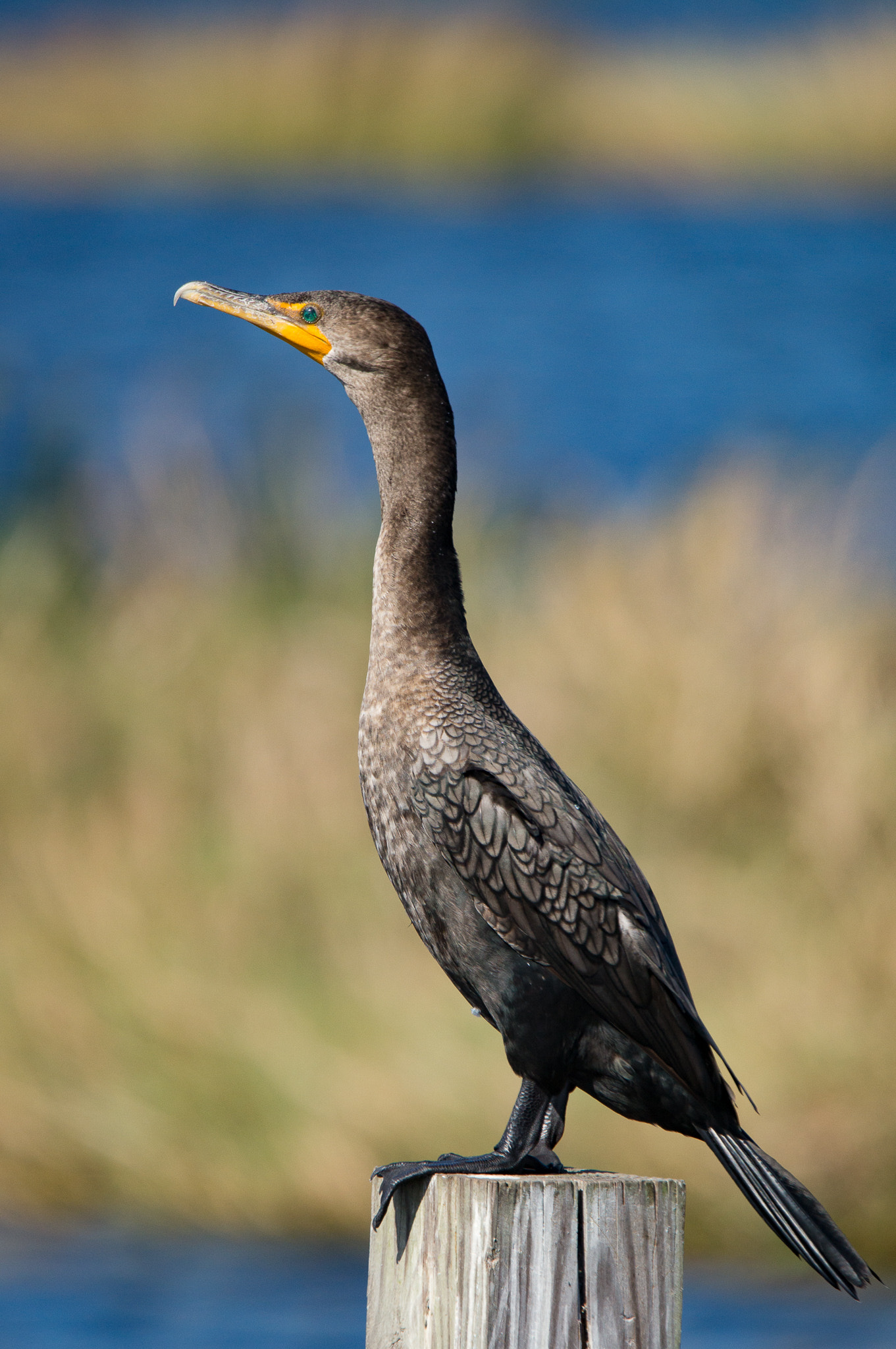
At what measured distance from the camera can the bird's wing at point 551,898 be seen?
2688 millimetres

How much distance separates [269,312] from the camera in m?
3.05

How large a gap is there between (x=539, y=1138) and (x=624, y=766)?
560cm

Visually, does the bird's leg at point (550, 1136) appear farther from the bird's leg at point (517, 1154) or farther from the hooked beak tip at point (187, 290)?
the hooked beak tip at point (187, 290)

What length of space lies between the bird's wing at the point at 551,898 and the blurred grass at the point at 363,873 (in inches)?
147

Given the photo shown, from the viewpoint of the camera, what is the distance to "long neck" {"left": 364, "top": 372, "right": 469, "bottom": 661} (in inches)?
114

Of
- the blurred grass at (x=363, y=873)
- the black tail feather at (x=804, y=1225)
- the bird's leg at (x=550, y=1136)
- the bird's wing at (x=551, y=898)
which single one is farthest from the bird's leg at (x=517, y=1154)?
the blurred grass at (x=363, y=873)

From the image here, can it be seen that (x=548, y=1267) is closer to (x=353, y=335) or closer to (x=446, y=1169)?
(x=446, y=1169)

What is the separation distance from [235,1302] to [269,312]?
512 centimetres

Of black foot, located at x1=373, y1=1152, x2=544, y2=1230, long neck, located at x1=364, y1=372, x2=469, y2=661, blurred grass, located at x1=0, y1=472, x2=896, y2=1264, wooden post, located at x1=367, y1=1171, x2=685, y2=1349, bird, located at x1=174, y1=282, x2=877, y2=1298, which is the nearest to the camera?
wooden post, located at x1=367, y1=1171, x2=685, y2=1349

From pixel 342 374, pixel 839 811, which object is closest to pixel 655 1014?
pixel 342 374

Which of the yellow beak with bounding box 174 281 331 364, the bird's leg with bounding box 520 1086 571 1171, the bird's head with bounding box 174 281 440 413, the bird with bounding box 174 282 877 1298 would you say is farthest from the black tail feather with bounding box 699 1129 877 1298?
the yellow beak with bounding box 174 281 331 364

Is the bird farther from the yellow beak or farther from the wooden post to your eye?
the yellow beak

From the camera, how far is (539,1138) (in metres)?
2.83

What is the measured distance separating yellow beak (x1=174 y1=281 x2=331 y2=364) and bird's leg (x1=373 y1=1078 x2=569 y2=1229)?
1476 millimetres
